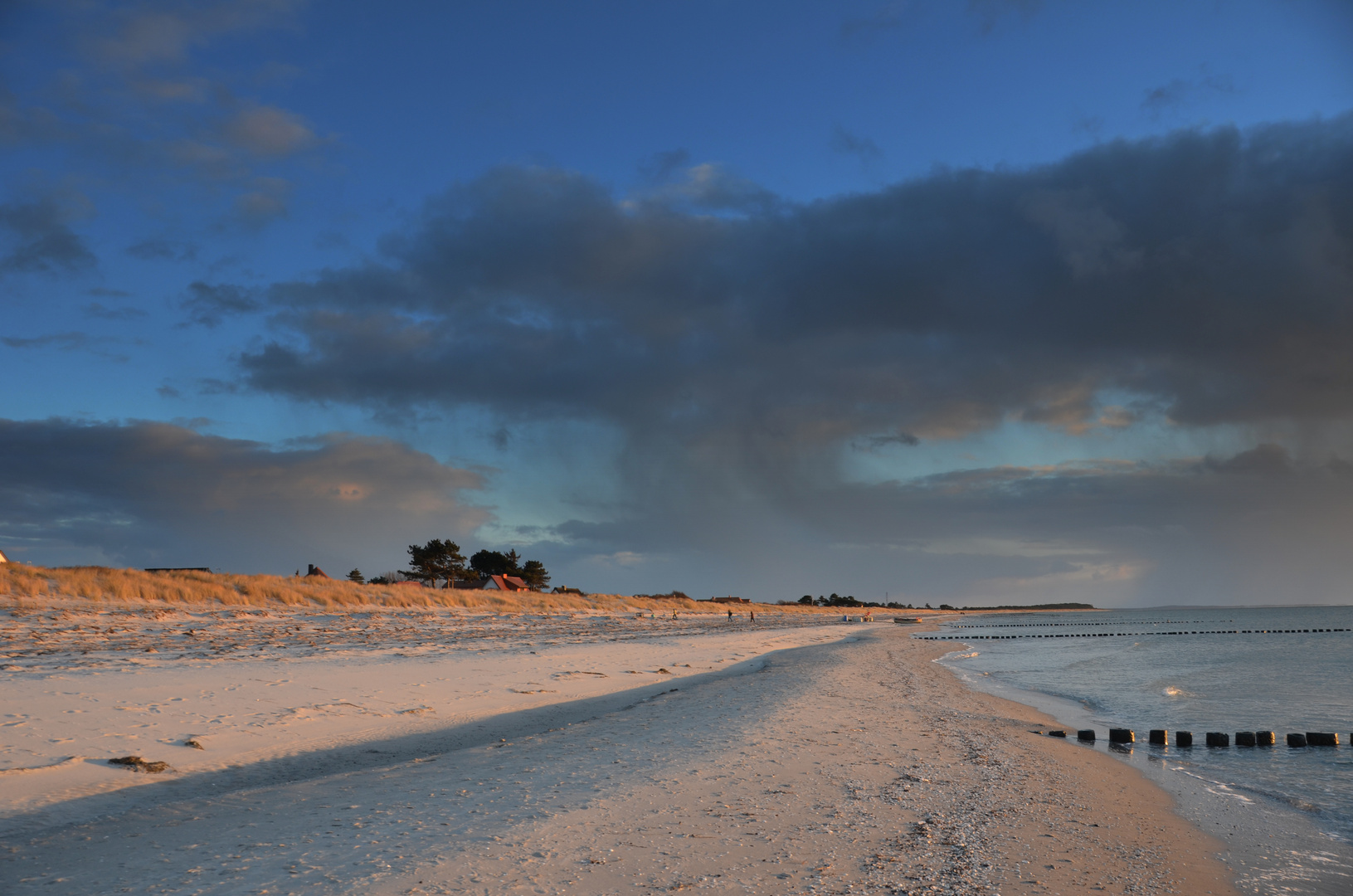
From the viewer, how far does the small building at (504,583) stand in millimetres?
83125

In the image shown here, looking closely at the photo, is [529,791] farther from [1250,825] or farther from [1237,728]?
[1237,728]

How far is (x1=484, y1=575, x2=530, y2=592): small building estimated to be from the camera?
8312 cm

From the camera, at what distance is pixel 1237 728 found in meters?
15.0

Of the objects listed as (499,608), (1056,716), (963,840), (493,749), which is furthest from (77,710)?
(499,608)

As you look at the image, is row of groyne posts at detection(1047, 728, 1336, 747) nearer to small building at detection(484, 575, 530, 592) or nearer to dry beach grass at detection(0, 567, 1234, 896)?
dry beach grass at detection(0, 567, 1234, 896)

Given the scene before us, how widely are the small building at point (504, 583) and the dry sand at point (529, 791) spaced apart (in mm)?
68505

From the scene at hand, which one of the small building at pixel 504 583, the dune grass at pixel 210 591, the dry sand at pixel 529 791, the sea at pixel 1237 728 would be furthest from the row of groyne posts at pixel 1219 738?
the small building at pixel 504 583

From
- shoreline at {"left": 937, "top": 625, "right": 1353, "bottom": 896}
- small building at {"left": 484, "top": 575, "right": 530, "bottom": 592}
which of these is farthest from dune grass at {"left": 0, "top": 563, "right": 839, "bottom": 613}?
small building at {"left": 484, "top": 575, "right": 530, "bottom": 592}

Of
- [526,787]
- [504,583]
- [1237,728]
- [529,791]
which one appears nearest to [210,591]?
[526,787]

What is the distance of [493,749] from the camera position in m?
9.38

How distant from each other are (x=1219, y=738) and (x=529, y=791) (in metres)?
12.1

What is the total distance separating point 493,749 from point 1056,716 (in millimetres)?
12333

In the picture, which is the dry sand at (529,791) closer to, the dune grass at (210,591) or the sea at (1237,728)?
the sea at (1237,728)

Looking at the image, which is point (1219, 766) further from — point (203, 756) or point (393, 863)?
point (203, 756)
